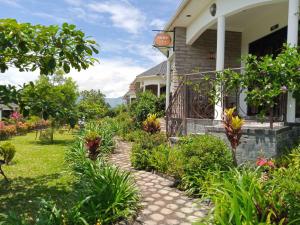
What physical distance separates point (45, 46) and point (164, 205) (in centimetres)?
328

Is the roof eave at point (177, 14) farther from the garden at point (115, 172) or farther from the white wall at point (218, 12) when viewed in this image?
the garden at point (115, 172)

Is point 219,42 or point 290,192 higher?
point 219,42

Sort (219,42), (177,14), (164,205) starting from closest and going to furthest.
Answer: (164,205), (219,42), (177,14)

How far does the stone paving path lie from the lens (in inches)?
175

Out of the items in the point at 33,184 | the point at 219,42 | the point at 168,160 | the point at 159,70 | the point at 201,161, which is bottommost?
the point at 33,184

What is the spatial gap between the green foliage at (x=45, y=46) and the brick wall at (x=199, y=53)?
7715mm

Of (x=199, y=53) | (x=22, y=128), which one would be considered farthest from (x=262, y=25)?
(x=22, y=128)

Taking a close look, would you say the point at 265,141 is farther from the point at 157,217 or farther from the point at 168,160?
the point at 157,217

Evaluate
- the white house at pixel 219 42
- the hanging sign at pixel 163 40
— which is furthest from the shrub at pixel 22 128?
the white house at pixel 219 42

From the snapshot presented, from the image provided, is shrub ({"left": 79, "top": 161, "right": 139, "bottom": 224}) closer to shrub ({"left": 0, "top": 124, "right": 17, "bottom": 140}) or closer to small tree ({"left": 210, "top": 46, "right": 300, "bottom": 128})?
small tree ({"left": 210, "top": 46, "right": 300, "bottom": 128})

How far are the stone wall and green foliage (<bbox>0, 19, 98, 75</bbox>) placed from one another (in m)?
3.64

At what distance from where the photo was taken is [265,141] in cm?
605

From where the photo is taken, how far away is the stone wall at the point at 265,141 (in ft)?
19.6

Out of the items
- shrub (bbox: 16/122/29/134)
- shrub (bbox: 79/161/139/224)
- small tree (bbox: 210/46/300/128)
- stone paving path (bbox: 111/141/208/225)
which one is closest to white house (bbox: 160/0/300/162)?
small tree (bbox: 210/46/300/128)
